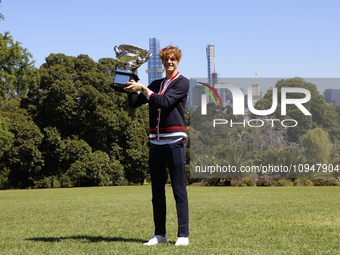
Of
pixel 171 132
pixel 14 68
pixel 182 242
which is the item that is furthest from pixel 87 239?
pixel 14 68

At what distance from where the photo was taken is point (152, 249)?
5102mm

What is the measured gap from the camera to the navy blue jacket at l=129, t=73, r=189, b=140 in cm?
524

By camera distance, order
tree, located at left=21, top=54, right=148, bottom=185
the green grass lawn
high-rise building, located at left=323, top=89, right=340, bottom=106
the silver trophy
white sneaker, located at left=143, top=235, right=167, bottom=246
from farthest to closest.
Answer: tree, located at left=21, top=54, right=148, bottom=185 → high-rise building, located at left=323, top=89, right=340, bottom=106 → the silver trophy → white sneaker, located at left=143, top=235, right=167, bottom=246 → the green grass lawn

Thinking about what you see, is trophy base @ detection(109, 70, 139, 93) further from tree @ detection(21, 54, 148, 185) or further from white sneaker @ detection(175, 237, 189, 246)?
tree @ detection(21, 54, 148, 185)

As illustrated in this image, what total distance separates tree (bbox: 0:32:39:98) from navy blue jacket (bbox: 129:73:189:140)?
79.8ft

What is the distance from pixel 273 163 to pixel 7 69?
17.3m

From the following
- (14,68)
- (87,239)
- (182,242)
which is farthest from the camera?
(14,68)

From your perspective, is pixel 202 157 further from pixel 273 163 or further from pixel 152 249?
pixel 152 249

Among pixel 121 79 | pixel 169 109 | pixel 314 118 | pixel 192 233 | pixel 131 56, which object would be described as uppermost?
pixel 131 56

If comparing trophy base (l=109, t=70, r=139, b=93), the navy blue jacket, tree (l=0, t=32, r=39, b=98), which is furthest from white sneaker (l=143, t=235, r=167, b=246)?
tree (l=0, t=32, r=39, b=98)

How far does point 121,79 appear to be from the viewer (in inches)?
218

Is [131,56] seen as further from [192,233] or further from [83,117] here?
[83,117]

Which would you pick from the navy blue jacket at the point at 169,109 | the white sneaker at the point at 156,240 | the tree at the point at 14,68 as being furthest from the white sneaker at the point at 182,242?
the tree at the point at 14,68

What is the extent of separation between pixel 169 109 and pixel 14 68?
25.7m
